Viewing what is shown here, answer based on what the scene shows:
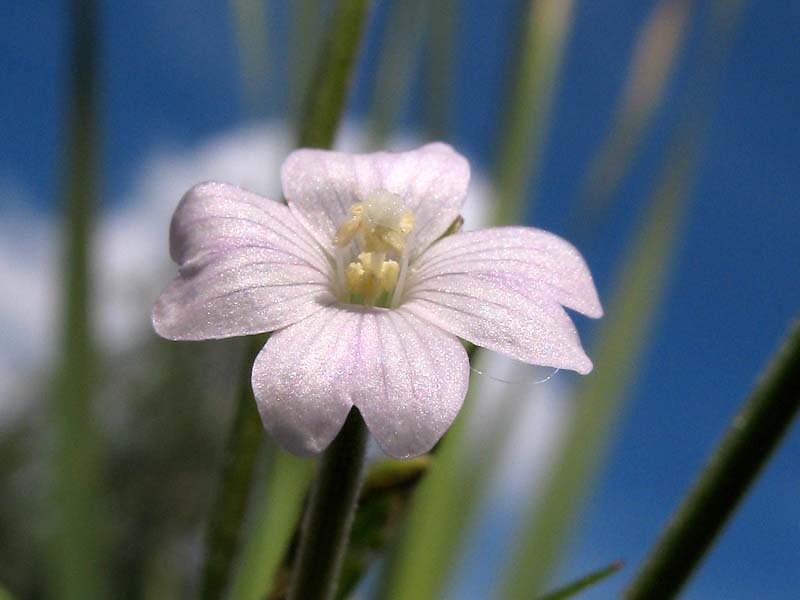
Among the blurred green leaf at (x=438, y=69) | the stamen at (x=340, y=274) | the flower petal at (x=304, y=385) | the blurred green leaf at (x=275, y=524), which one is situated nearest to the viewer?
the flower petal at (x=304, y=385)

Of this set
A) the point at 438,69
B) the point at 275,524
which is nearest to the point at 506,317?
the point at 275,524

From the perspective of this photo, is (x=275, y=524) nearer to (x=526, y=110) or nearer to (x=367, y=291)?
(x=367, y=291)

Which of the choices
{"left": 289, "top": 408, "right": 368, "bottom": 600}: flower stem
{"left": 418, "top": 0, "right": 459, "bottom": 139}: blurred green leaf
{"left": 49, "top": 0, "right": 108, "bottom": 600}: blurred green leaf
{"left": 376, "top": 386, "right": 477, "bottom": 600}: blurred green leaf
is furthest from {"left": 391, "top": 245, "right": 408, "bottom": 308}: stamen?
{"left": 418, "top": 0, "right": 459, "bottom": 139}: blurred green leaf

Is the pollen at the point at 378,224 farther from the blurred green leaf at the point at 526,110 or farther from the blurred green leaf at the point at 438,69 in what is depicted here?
the blurred green leaf at the point at 438,69

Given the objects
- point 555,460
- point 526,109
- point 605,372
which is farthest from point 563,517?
point 526,109

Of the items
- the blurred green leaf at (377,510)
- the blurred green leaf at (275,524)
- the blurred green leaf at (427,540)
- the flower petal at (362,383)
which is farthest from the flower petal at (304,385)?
the blurred green leaf at (427,540)

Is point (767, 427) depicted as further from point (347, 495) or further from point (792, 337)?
point (347, 495)
